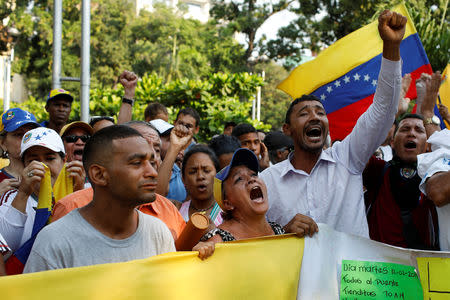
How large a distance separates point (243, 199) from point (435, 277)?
117 cm

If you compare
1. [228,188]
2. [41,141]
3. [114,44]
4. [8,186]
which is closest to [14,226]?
[8,186]

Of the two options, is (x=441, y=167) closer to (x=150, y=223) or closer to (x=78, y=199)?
(x=150, y=223)

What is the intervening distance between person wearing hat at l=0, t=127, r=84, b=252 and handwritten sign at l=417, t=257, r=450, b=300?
7.30 feet

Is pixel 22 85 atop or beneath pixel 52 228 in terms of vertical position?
atop

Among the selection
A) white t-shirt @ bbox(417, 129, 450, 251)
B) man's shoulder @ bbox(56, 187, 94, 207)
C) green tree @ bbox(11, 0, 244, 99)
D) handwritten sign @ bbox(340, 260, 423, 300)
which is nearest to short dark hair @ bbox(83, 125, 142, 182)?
man's shoulder @ bbox(56, 187, 94, 207)

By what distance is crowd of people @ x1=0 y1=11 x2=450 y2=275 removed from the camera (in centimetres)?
250

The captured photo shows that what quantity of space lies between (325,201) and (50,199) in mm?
1736

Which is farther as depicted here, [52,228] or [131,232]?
[131,232]

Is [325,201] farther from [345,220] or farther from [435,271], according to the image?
[435,271]

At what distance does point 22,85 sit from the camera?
3684 cm

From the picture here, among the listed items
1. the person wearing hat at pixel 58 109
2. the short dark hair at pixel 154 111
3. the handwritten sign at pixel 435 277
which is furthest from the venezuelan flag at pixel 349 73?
the handwritten sign at pixel 435 277

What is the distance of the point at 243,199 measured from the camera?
3.04 m

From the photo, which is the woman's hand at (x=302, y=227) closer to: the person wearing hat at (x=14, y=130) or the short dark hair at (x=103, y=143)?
the short dark hair at (x=103, y=143)

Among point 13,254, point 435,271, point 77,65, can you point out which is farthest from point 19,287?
point 77,65
